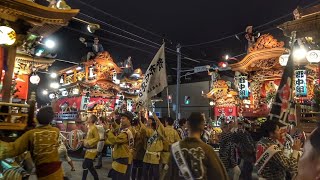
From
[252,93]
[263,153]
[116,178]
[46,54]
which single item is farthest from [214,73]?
[263,153]

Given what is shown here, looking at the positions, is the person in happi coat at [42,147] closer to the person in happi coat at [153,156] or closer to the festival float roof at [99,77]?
the person in happi coat at [153,156]

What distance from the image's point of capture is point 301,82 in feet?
56.3

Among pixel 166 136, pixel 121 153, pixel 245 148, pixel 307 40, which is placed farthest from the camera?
pixel 307 40

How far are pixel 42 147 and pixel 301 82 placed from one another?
16.0 meters

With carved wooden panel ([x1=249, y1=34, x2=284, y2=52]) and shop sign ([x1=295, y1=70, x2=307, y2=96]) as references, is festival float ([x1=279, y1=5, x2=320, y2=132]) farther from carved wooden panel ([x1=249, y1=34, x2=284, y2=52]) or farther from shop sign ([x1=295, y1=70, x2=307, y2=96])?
carved wooden panel ([x1=249, y1=34, x2=284, y2=52])

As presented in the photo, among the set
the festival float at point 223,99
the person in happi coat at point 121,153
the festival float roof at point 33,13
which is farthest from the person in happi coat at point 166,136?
the festival float at point 223,99

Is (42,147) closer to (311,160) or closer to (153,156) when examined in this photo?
(311,160)

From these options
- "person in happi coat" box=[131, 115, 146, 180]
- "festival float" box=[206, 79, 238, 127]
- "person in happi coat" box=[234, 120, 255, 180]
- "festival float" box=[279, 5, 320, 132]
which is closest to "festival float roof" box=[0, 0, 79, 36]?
"person in happi coat" box=[131, 115, 146, 180]

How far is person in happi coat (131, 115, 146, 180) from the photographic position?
10984mm

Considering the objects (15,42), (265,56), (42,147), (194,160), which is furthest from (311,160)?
(265,56)

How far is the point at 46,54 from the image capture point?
16219 mm

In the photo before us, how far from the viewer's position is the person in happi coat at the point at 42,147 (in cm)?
516

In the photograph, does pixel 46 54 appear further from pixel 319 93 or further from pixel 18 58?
pixel 319 93

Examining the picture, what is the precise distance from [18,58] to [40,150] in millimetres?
12080
